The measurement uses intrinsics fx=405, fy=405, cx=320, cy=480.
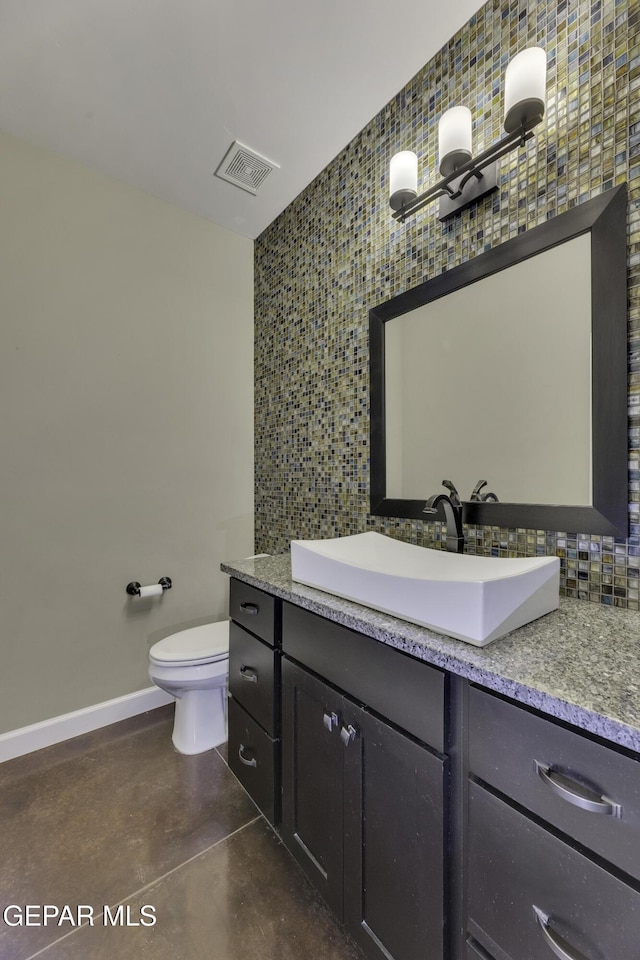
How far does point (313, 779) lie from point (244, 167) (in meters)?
2.48

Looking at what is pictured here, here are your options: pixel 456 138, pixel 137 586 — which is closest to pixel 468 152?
pixel 456 138

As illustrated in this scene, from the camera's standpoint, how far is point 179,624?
86.2 inches

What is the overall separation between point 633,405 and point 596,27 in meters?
0.99

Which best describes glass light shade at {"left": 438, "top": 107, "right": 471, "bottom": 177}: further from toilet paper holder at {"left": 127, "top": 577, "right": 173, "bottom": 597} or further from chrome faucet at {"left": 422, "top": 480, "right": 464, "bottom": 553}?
toilet paper holder at {"left": 127, "top": 577, "right": 173, "bottom": 597}

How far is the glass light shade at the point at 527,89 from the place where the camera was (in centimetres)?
109

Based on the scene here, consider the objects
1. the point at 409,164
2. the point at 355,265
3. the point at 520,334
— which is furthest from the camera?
the point at 355,265

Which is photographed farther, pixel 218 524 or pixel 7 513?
pixel 218 524

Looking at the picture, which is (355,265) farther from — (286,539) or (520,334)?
(286,539)

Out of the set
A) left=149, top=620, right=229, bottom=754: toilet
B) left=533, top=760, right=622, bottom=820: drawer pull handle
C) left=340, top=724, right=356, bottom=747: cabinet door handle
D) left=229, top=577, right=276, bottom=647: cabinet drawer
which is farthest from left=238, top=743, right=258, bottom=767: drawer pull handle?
left=533, top=760, right=622, bottom=820: drawer pull handle

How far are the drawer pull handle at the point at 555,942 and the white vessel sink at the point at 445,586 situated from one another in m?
0.39

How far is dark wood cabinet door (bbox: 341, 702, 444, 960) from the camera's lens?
2.56ft

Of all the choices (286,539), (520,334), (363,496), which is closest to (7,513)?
(286,539)

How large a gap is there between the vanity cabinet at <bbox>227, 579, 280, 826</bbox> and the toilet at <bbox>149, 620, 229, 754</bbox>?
0.21 meters

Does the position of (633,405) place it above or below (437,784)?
above
